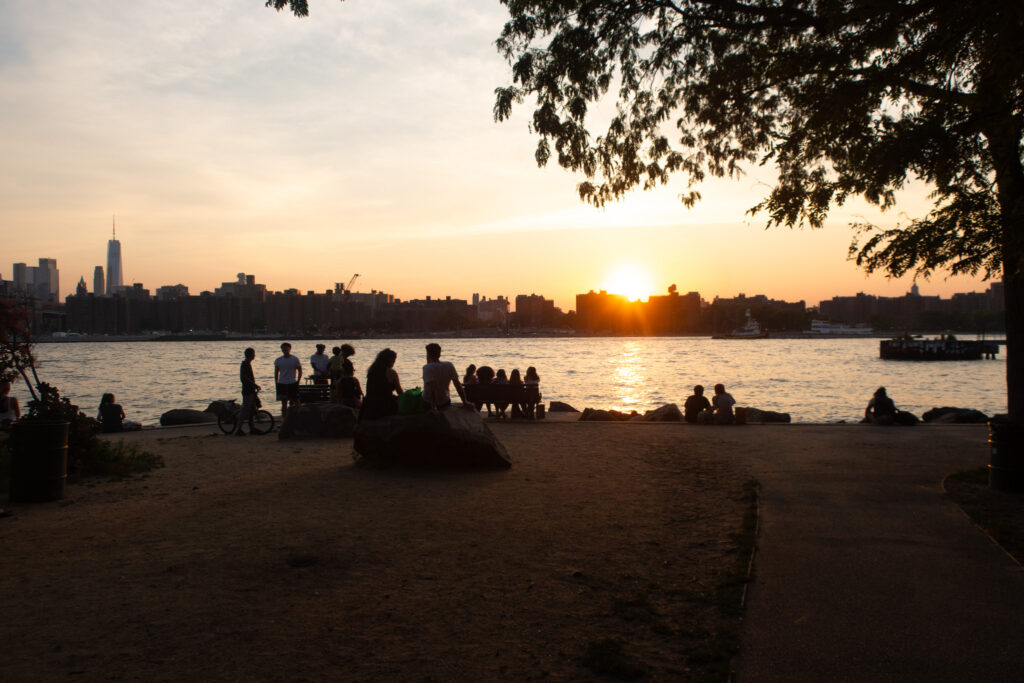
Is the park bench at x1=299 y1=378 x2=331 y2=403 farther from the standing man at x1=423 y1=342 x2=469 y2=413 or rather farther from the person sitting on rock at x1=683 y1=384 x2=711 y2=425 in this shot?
the person sitting on rock at x1=683 y1=384 x2=711 y2=425

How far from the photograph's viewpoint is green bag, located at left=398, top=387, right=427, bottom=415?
10.6 m

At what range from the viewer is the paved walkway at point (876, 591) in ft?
13.5

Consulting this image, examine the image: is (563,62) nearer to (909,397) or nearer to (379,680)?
(379,680)

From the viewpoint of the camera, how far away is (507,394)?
59.3 ft

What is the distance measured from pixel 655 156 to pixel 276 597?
363 inches

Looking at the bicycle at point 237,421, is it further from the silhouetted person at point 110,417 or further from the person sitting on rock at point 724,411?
the person sitting on rock at point 724,411

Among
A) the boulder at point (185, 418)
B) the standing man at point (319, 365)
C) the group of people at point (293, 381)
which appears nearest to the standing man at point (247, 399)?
the group of people at point (293, 381)

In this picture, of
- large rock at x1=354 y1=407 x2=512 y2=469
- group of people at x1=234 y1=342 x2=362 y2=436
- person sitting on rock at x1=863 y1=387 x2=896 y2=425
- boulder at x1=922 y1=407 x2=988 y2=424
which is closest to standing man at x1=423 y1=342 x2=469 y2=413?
large rock at x1=354 y1=407 x2=512 y2=469

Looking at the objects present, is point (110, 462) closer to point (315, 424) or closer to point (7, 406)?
point (315, 424)

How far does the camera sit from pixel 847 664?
4.11 m

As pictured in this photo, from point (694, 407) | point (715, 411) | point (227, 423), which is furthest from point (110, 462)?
point (715, 411)

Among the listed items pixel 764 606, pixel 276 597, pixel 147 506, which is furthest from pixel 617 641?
pixel 147 506

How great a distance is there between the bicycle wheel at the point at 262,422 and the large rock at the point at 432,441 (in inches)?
224

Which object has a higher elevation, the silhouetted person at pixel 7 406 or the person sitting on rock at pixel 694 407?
the silhouetted person at pixel 7 406
